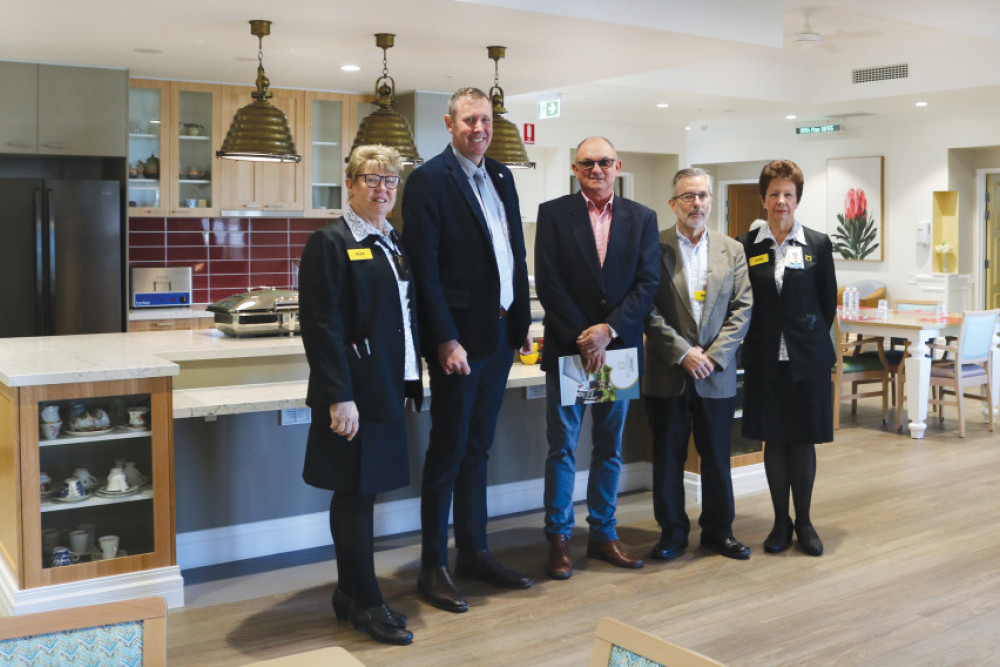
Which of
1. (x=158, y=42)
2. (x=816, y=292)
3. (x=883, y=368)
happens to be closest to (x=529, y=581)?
(x=816, y=292)

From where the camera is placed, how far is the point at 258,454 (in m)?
4.09

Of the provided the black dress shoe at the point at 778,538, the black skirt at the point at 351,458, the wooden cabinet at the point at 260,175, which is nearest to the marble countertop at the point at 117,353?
the black skirt at the point at 351,458

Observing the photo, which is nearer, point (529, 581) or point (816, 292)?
point (529, 581)

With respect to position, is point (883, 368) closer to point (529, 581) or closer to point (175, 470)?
point (529, 581)

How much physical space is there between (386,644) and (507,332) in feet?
3.72

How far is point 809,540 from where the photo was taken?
13.6ft

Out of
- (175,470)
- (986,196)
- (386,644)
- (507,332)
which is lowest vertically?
(386,644)

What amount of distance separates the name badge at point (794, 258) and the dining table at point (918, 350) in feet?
10.5

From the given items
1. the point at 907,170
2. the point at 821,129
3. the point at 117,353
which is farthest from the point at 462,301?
the point at 907,170

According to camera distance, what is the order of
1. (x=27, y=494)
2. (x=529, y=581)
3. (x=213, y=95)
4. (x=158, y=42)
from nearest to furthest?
1. (x=27, y=494)
2. (x=529, y=581)
3. (x=158, y=42)
4. (x=213, y=95)

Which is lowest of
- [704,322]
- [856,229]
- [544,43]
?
[704,322]

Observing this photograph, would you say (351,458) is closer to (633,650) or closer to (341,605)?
(341,605)

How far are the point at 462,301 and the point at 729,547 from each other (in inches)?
63.3

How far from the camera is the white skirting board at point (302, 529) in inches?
157
